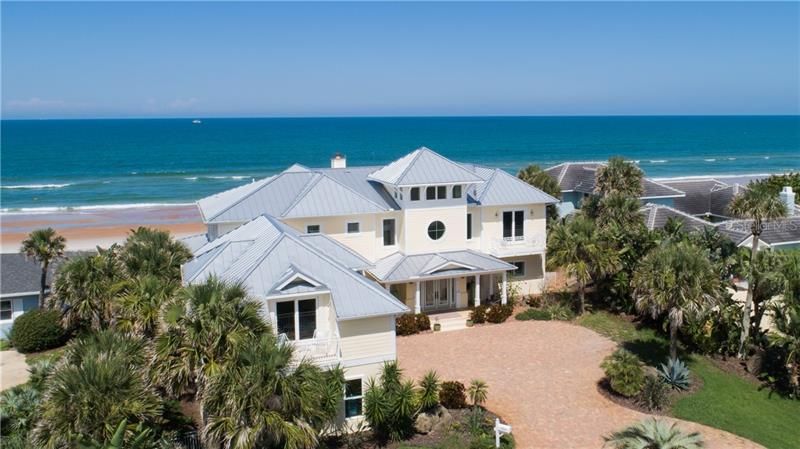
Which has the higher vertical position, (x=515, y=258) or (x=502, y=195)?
(x=502, y=195)

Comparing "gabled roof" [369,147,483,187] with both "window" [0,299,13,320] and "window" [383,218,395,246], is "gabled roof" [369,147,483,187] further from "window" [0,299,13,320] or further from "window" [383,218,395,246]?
"window" [0,299,13,320]

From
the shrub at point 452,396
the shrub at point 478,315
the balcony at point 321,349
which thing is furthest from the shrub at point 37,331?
the shrub at point 478,315

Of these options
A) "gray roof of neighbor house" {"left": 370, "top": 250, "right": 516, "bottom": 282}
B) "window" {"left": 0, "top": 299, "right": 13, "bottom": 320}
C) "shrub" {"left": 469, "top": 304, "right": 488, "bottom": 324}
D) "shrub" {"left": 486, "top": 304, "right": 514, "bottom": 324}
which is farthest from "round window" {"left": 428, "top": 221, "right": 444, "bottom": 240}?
"window" {"left": 0, "top": 299, "right": 13, "bottom": 320}

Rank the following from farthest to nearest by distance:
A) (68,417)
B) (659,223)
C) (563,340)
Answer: (659,223) < (563,340) < (68,417)

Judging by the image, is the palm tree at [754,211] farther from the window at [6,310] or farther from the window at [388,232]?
the window at [6,310]

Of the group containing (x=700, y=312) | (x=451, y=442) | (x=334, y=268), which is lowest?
(x=451, y=442)

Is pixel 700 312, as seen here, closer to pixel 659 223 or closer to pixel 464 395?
pixel 464 395

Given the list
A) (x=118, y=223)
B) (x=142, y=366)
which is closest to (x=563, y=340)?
(x=142, y=366)
